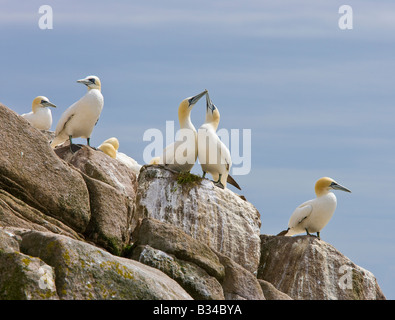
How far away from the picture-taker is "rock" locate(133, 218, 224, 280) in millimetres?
12188

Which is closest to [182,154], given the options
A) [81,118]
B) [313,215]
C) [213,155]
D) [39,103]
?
[213,155]

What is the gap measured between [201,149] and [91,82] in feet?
10.7

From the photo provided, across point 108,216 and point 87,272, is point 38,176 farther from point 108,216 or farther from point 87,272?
point 87,272

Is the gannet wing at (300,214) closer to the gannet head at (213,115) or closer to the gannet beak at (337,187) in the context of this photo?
the gannet beak at (337,187)

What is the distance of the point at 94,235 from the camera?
1210 centimetres

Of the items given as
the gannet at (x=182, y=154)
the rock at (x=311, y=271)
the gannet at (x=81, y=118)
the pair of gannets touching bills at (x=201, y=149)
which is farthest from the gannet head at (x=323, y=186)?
the gannet at (x=81, y=118)

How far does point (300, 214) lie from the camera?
1831cm

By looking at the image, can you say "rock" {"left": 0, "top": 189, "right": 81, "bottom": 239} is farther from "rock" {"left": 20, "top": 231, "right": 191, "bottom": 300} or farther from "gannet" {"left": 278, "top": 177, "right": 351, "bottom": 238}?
"gannet" {"left": 278, "top": 177, "right": 351, "bottom": 238}

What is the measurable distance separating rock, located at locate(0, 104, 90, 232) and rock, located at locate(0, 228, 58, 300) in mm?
2458

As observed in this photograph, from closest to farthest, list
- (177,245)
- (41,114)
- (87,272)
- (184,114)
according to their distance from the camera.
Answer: (87,272) < (177,245) < (184,114) < (41,114)

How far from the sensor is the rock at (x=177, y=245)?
1219 centimetres

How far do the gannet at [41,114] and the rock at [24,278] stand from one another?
61.2 ft

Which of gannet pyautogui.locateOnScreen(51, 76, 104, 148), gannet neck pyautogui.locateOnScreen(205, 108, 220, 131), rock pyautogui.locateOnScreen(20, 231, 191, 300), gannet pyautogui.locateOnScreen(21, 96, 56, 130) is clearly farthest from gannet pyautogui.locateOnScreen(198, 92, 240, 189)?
gannet pyautogui.locateOnScreen(21, 96, 56, 130)
